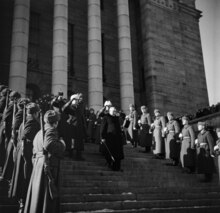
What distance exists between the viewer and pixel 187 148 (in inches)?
458

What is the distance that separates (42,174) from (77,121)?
5.28 m

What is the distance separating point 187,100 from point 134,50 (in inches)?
227

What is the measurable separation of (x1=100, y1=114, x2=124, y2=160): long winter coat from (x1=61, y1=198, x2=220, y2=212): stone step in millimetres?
2249

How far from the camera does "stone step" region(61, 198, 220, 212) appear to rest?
22.1 feet

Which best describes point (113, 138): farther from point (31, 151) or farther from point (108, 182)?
point (31, 151)

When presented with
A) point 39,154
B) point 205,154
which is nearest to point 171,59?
point 205,154

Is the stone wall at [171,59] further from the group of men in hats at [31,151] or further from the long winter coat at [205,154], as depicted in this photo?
the group of men in hats at [31,151]

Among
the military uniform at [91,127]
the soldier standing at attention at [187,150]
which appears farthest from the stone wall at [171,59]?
the soldier standing at attention at [187,150]

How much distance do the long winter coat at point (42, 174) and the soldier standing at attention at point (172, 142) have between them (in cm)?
751

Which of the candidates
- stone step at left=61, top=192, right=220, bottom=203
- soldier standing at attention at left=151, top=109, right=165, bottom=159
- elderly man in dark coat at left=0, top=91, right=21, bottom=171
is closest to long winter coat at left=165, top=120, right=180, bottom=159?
soldier standing at attention at left=151, top=109, right=165, bottom=159

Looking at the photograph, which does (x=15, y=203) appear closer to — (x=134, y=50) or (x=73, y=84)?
(x=73, y=84)

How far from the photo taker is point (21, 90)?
17391 millimetres

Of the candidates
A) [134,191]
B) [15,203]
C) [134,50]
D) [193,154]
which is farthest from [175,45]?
[15,203]

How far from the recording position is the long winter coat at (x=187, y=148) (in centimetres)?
1144
